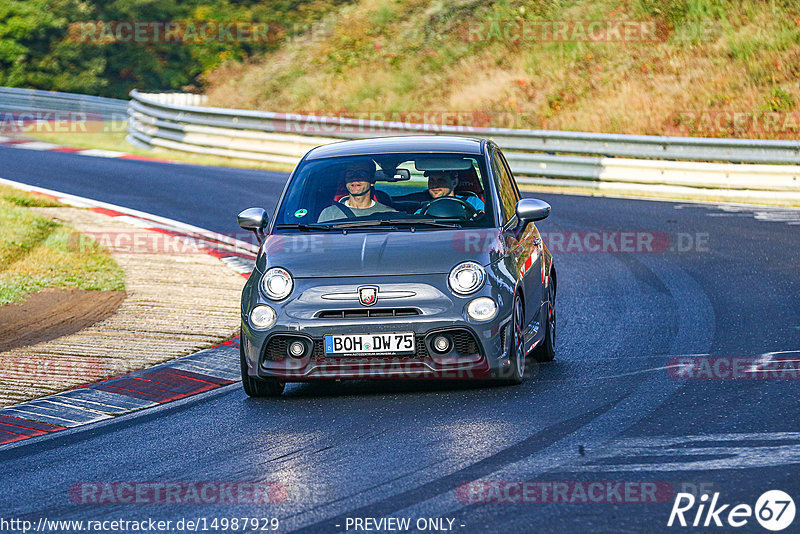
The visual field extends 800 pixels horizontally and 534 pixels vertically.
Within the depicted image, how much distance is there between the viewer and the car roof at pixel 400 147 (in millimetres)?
9258

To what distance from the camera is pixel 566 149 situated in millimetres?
21719

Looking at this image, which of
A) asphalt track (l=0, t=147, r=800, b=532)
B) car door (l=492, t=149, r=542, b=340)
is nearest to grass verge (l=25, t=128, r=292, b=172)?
asphalt track (l=0, t=147, r=800, b=532)

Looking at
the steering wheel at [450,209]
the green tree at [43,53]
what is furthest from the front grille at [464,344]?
the green tree at [43,53]

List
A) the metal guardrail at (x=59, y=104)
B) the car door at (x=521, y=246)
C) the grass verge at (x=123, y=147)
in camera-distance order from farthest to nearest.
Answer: the metal guardrail at (x=59, y=104), the grass verge at (x=123, y=147), the car door at (x=521, y=246)

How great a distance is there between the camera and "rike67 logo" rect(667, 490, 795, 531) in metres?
5.19

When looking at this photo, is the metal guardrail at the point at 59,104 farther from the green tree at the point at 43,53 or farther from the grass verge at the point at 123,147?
the green tree at the point at 43,53

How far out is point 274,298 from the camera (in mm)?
8023

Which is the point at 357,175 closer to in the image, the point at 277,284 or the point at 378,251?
the point at 378,251

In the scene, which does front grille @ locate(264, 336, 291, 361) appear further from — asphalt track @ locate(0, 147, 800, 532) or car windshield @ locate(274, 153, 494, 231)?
car windshield @ locate(274, 153, 494, 231)

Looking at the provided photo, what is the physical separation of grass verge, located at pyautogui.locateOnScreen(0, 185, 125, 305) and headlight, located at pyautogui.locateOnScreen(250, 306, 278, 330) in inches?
184

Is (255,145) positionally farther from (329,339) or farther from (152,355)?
(329,339)

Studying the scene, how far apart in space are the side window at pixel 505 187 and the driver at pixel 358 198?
0.83m

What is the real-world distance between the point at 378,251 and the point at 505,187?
1683 millimetres

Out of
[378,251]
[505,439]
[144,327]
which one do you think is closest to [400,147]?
[378,251]
